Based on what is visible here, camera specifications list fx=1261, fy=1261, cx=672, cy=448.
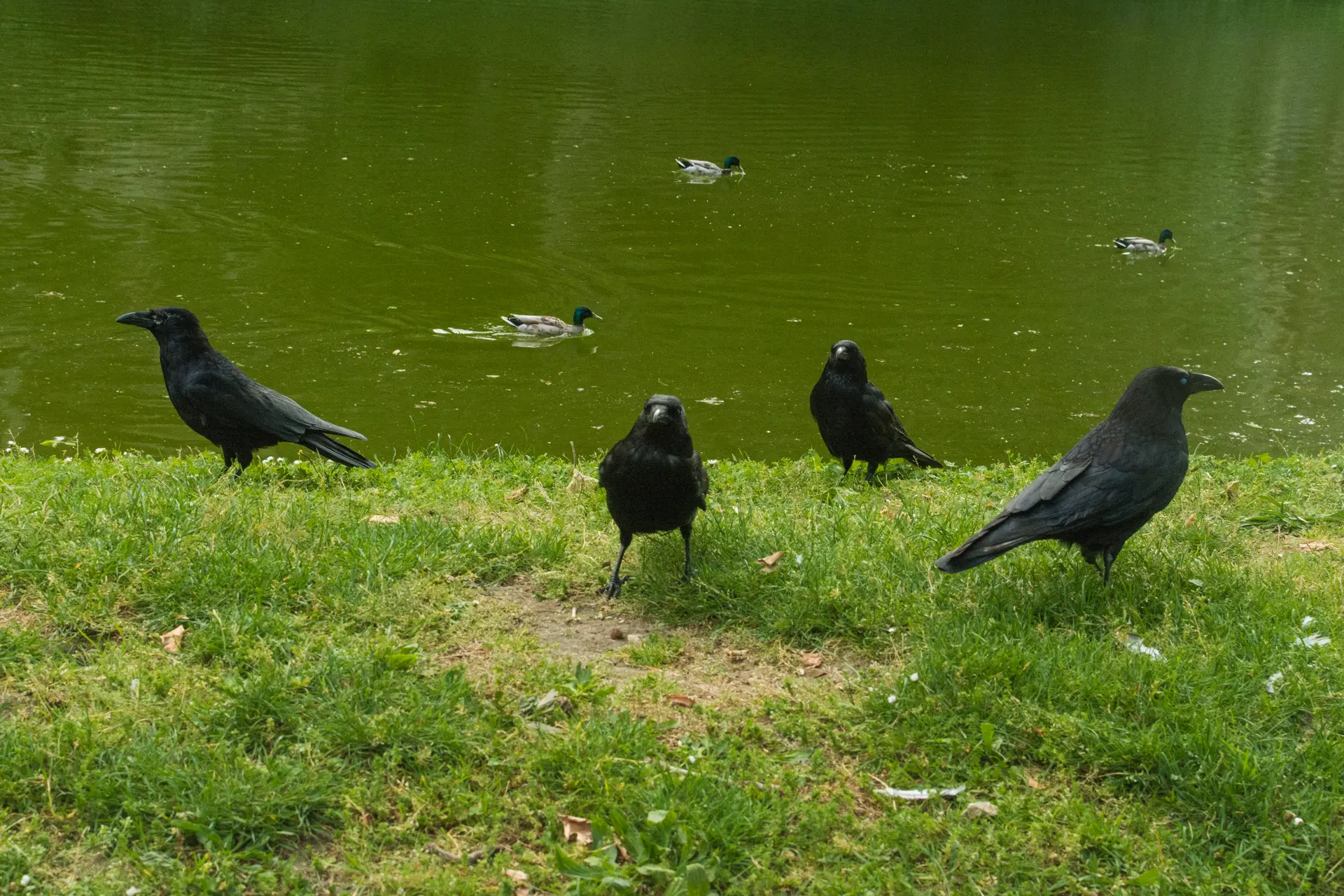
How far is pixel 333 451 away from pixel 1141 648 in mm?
4719

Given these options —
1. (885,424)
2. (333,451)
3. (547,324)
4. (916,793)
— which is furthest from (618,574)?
(547,324)

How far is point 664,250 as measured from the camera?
56.4ft

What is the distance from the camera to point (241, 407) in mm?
7434

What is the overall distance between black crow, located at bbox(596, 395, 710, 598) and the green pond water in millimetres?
4447

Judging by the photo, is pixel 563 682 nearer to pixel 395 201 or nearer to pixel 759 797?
pixel 759 797

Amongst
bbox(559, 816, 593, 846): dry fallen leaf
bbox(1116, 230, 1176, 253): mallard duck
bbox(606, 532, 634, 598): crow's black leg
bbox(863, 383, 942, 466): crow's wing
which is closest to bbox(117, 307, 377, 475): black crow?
bbox(606, 532, 634, 598): crow's black leg

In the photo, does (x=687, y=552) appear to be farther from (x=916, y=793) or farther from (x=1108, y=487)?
(x=916, y=793)

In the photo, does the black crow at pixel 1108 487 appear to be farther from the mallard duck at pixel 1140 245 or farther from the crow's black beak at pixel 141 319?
the mallard duck at pixel 1140 245

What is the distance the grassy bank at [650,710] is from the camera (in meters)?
3.68

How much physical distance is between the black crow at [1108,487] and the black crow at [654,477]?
123cm

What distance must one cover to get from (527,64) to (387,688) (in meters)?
30.1

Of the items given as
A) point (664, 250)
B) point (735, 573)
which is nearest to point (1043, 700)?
point (735, 573)

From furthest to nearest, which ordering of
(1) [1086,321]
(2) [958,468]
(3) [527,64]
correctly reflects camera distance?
(3) [527,64] → (1) [1086,321] → (2) [958,468]

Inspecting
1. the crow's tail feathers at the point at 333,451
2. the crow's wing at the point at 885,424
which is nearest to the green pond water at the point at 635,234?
the crow's wing at the point at 885,424
